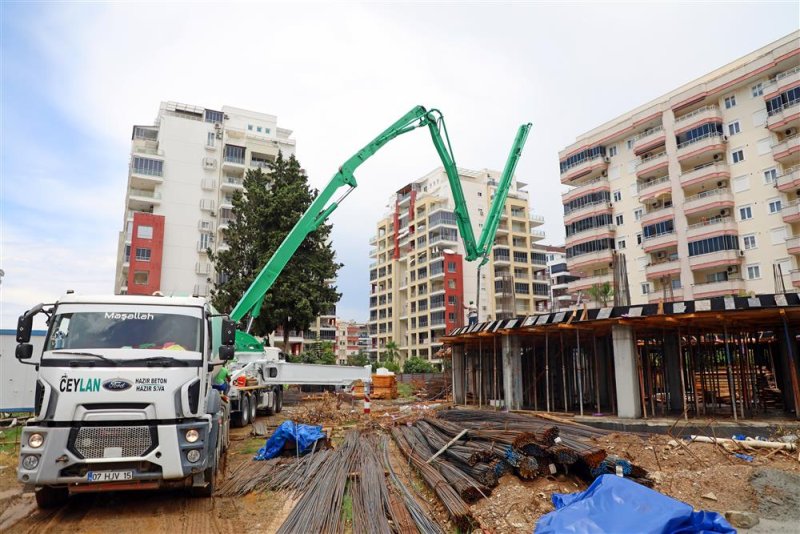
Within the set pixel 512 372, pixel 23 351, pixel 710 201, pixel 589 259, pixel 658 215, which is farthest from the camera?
pixel 589 259

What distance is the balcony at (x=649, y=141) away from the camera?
42.2 metres

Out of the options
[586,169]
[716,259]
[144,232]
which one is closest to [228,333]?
[716,259]

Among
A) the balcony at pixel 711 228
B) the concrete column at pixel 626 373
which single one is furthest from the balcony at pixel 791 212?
the concrete column at pixel 626 373

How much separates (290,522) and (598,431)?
8144mm

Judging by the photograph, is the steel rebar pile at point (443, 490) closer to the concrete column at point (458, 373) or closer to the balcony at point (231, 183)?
the concrete column at point (458, 373)

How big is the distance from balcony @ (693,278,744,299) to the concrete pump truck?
38.0 m

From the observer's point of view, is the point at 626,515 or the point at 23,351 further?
the point at 23,351

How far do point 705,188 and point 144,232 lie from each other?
47112 millimetres

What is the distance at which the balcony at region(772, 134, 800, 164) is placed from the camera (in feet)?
111

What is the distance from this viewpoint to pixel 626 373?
1577cm

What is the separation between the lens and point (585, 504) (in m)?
4.65

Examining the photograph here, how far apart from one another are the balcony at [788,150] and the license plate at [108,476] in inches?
1619

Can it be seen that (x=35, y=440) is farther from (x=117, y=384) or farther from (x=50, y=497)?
(x=50, y=497)

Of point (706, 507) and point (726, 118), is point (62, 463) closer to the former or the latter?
point (706, 507)
